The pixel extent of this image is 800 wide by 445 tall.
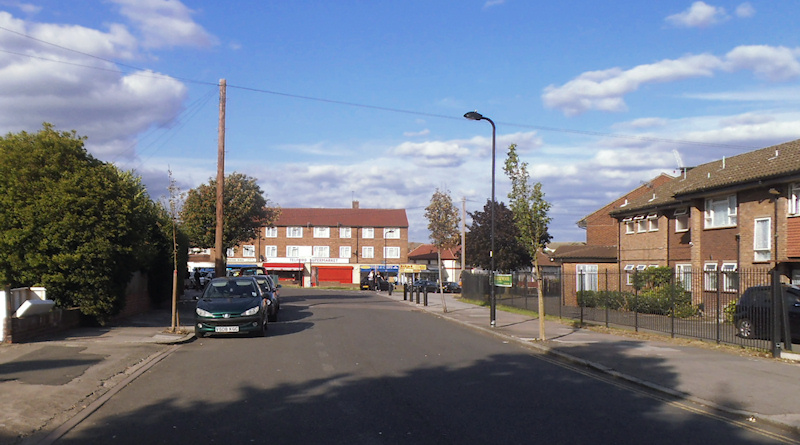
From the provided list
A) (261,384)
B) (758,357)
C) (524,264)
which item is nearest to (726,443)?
(261,384)

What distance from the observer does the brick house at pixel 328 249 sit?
83938 mm

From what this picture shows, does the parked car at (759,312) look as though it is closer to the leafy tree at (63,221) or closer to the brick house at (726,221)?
the brick house at (726,221)

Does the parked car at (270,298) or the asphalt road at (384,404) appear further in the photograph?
the parked car at (270,298)

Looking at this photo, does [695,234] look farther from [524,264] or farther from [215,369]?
[524,264]

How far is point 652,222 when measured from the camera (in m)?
33.3

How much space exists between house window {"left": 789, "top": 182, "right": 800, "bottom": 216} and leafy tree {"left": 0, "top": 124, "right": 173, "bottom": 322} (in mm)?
21181

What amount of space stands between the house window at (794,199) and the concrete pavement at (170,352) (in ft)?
29.3

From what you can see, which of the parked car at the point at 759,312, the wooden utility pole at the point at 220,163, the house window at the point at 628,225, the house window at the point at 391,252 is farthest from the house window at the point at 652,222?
the house window at the point at 391,252

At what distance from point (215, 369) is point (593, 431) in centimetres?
668

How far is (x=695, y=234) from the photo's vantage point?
28.1m

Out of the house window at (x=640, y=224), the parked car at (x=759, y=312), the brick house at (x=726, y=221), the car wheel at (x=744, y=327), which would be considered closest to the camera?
the parked car at (x=759, y=312)

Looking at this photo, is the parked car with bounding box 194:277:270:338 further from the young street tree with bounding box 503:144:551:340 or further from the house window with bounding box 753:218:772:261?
the house window with bounding box 753:218:772:261

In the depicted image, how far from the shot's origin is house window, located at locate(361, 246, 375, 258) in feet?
279

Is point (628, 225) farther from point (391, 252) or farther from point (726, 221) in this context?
point (391, 252)
